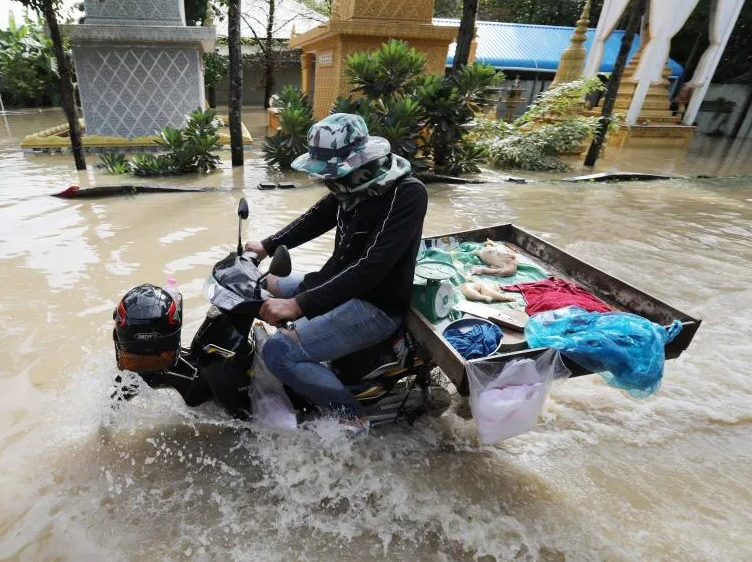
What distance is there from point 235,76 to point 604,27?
1342cm

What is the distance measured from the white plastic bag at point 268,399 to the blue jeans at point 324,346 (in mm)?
140

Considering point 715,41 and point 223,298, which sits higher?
point 715,41

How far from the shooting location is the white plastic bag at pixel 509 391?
6.15 ft

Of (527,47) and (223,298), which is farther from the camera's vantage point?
(527,47)

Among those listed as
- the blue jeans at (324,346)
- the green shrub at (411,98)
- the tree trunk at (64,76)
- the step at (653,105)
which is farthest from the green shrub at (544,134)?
the blue jeans at (324,346)

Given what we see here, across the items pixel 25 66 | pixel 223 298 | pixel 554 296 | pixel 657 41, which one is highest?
pixel 657 41

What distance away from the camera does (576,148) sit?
11.9 metres

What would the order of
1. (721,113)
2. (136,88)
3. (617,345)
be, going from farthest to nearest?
(721,113), (136,88), (617,345)

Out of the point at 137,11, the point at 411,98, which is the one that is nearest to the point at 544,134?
the point at 411,98

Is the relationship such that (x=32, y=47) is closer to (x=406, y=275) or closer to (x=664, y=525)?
(x=406, y=275)

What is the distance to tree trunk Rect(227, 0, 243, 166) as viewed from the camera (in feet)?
26.0

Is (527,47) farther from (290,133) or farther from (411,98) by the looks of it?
(290,133)

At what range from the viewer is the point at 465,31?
372 inches

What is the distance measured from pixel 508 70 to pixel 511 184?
12.3m
